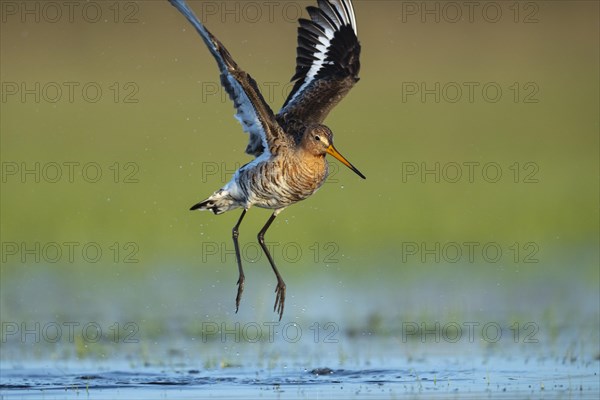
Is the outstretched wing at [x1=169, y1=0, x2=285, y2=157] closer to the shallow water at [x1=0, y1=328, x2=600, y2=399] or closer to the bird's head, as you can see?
the bird's head

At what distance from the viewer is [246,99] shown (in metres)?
9.45

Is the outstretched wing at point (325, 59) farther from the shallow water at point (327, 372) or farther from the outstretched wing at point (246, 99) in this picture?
the shallow water at point (327, 372)

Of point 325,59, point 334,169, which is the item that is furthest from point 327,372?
point 334,169

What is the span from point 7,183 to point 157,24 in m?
8.13

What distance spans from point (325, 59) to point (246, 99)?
76.2 inches

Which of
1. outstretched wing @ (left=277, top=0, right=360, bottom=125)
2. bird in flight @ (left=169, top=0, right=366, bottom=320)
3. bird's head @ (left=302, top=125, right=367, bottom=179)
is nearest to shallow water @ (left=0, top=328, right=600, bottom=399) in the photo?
bird in flight @ (left=169, top=0, right=366, bottom=320)

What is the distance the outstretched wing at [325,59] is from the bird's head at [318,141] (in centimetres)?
93

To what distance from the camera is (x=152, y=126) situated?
20922 millimetres

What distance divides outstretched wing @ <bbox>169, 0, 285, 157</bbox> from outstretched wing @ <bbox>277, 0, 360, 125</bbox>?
0.78 meters

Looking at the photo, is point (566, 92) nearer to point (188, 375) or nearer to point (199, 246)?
point (199, 246)

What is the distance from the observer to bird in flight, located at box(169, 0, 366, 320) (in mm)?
9490

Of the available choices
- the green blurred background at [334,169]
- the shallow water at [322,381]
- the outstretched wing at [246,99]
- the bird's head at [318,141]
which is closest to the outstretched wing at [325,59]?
the outstretched wing at [246,99]

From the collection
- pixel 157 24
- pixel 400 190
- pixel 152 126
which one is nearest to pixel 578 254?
pixel 400 190

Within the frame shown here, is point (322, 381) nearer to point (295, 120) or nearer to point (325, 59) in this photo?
point (295, 120)
